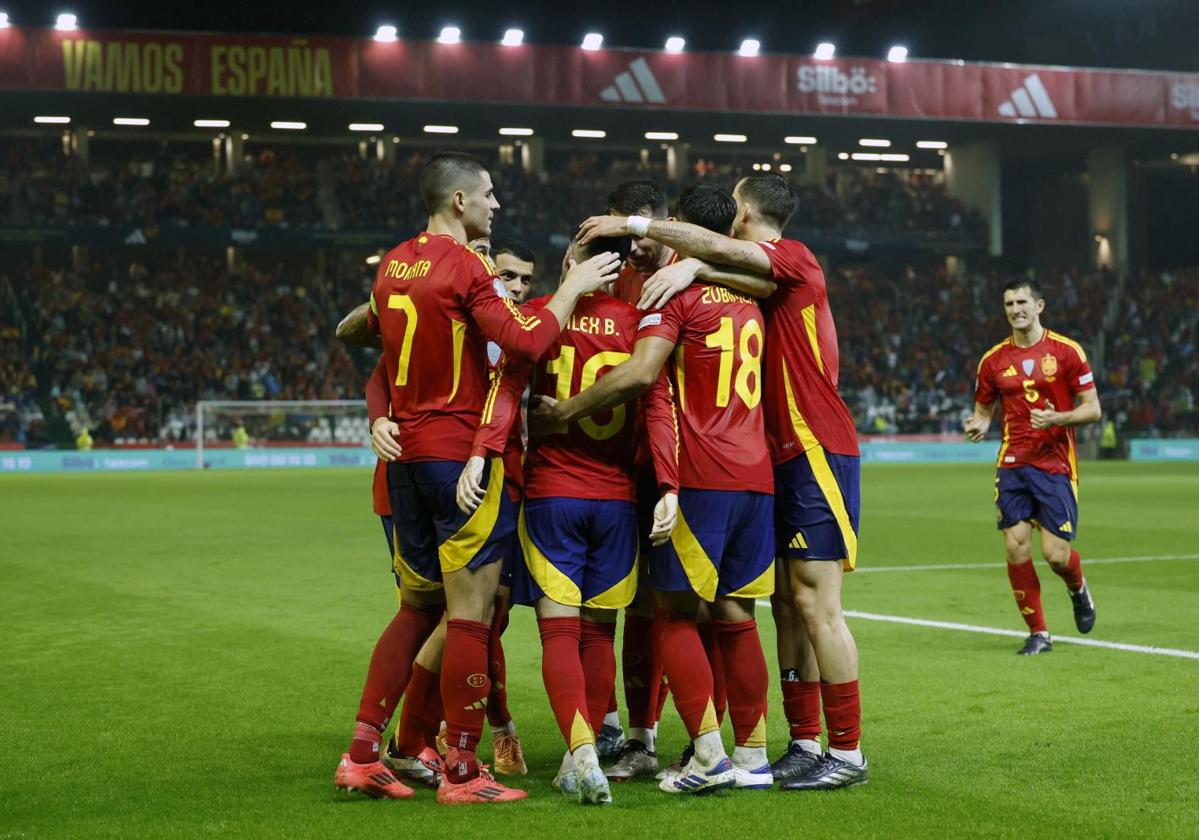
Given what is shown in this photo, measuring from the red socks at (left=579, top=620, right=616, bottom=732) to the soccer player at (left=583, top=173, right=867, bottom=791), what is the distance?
756 mm

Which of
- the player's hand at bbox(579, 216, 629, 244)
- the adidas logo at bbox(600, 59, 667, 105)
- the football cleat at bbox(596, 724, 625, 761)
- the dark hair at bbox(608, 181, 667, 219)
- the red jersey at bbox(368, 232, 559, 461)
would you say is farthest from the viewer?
the adidas logo at bbox(600, 59, 667, 105)

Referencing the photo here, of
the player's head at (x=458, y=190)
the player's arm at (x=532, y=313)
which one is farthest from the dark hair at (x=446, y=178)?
the player's arm at (x=532, y=313)

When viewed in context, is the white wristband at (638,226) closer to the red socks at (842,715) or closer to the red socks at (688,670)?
the red socks at (688,670)

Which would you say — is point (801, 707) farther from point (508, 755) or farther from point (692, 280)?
point (692, 280)

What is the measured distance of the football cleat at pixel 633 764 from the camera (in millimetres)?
5895

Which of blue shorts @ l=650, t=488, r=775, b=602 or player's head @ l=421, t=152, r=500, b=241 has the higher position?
player's head @ l=421, t=152, r=500, b=241

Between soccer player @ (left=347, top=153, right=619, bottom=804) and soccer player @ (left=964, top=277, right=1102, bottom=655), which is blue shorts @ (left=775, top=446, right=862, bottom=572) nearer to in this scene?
soccer player @ (left=347, top=153, right=619, bottom=804)

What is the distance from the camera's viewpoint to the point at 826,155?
5369 centimetres

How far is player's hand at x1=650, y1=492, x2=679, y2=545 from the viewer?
5.43 metres

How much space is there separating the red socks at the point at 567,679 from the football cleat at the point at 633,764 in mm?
437

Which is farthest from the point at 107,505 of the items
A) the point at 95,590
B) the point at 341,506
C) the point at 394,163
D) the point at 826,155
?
the point at 826,155

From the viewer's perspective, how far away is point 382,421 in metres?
5.80

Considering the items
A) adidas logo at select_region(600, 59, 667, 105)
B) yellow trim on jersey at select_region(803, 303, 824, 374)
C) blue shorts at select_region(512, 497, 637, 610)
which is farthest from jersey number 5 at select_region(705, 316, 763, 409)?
adidas logo at select_region(600, 59, 667, 105)

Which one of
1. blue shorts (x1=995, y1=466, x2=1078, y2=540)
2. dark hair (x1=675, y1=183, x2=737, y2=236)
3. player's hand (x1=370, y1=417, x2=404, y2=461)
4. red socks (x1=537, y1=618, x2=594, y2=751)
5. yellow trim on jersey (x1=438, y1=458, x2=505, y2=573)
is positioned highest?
dark hair (x1=675, y1=183, x2=737, y2=236)
